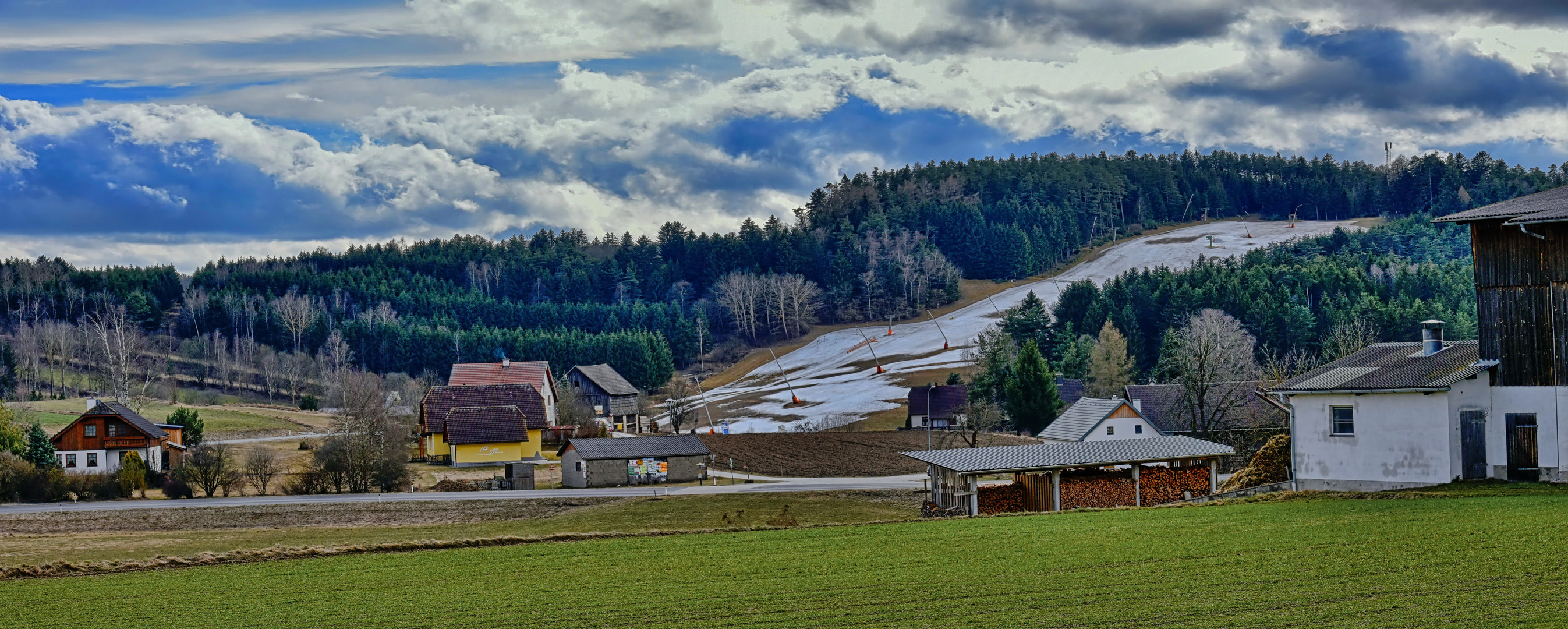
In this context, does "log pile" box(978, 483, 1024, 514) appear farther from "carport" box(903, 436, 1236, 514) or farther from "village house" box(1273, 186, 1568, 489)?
"village house" box(1273, 186, 1568, 489)

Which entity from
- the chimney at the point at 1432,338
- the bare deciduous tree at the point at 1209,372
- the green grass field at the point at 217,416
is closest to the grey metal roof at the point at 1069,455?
the chimney at the point at 1432,338

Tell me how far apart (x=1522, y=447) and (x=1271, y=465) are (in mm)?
7817

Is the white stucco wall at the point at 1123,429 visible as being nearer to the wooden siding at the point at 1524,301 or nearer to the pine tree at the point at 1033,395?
the pine tree at the point at 1033,395

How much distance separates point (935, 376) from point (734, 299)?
179ft

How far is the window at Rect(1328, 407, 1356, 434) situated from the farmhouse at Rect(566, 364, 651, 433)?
7146cm

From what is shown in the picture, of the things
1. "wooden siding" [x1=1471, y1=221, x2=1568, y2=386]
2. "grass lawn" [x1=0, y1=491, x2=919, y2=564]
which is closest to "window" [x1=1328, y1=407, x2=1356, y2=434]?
"wooden siding" [x1=1471, y1=221, x2=1568, y2=386]

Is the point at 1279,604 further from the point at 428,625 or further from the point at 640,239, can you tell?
the point at 640,239

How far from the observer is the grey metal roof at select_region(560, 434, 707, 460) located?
57.2 meters

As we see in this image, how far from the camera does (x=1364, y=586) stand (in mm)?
16094

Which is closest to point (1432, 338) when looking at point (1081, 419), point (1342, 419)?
point (1342, 419)

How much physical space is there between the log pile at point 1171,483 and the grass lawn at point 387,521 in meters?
7.63

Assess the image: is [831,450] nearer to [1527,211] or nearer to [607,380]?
[607,380]

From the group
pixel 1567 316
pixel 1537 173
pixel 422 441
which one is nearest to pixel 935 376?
pixel 422 441

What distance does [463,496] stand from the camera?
50.7m
